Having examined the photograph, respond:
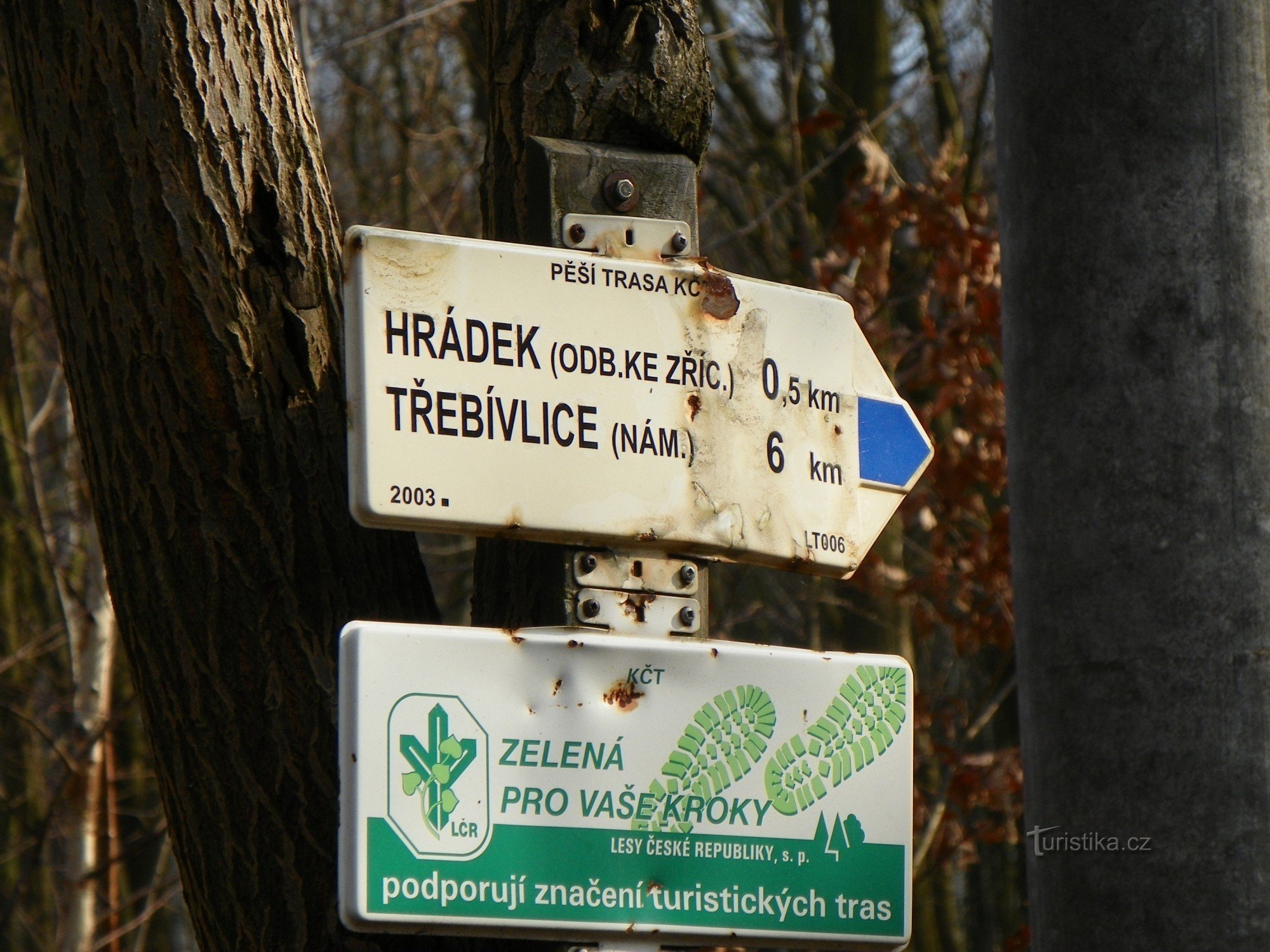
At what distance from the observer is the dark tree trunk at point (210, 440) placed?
6.49 feet

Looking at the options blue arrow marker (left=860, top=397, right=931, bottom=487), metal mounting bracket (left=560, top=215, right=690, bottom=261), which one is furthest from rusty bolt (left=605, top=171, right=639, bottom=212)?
blue arrow marker (left=860, top=397, right=931, bottom=487)

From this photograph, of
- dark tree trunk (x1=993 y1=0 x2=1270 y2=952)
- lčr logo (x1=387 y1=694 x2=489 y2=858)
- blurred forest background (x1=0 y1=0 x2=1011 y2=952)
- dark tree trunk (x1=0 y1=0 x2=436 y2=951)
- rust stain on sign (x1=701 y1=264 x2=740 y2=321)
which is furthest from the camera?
blurred forest background (x1=0 y1=0 x2=1011 y2=952)

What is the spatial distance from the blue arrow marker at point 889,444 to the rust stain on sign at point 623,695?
1.45ft

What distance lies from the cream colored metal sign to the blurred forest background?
8.83 feet

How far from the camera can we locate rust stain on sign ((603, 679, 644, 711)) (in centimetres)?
174

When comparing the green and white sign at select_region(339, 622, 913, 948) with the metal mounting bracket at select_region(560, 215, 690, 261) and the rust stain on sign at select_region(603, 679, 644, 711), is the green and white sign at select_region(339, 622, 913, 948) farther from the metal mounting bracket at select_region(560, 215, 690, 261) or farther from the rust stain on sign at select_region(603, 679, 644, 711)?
the metal mounting bracket at select_region(560, 215, 690, 261)

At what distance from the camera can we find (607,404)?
178 centimetres

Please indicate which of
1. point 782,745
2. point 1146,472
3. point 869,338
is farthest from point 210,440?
point 869,338

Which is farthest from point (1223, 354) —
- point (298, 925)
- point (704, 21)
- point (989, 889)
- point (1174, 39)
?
point (989, 889)

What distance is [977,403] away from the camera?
231 inches

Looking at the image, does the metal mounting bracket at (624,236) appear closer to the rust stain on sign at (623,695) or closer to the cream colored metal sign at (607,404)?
the cream colored metal sign at (607,404)

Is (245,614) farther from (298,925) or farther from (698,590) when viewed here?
(698,590)

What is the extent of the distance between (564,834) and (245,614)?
564 millimetres

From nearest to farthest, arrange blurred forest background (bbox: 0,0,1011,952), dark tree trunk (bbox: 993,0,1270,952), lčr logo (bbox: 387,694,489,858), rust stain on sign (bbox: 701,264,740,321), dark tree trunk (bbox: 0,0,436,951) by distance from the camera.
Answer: lčr logo (bbox: 387,694,489,858) < dark tree trunk (bbox: 993,0,1270,952) < rust stain on sign (bbox: 701,264,740,321) < dark tree trunk (bbox: 0,0,436,951) < blurred forest background (bbox: 0,0,1011,952)
